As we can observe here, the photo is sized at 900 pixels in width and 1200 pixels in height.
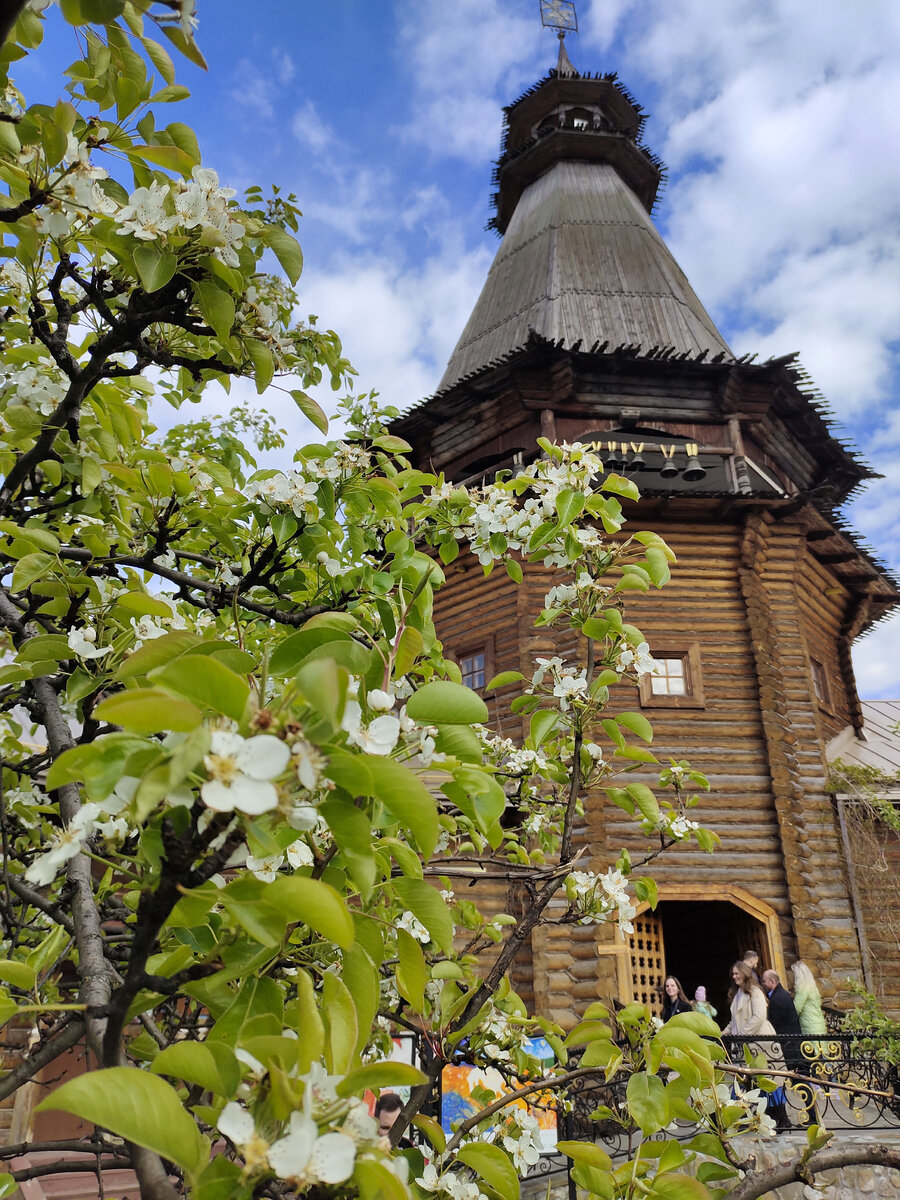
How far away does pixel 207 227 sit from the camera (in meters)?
1.75

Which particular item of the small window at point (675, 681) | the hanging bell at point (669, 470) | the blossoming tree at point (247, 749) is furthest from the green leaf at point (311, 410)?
the hanging bell at point (669, 470)

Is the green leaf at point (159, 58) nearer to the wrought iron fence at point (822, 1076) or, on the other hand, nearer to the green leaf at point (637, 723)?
the green leaf at point (637, 723)

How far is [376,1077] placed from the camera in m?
0.90

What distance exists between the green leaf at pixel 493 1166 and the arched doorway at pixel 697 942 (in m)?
7.42

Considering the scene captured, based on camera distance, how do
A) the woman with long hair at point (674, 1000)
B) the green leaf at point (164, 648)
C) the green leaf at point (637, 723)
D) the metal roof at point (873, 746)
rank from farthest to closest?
1. the metal roof at point (873, 746)
2. the woman with long hair at point (674, 1000)
3. the green leaf at point (637, 723)
4. the green leaf at point (164, 648)

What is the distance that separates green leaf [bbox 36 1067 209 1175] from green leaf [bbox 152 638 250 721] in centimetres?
37

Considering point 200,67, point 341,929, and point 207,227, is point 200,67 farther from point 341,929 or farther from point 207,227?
point 341,929

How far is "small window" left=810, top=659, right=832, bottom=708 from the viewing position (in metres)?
14.0

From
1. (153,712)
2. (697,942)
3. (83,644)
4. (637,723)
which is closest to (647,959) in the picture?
(697,942)

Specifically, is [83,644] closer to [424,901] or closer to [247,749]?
[424,901]

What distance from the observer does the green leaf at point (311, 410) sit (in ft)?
7.98

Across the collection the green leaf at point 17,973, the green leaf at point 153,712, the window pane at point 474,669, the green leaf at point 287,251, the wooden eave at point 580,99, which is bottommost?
the green leaf at point 17,973

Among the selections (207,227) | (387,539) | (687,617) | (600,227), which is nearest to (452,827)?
(387,539)

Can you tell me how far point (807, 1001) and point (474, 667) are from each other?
20.1 ft
